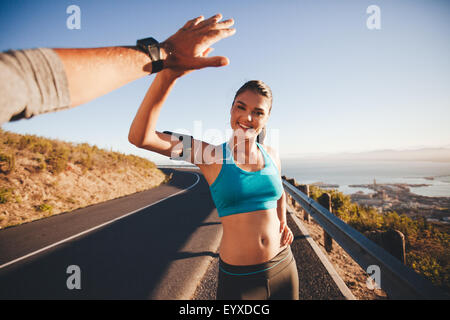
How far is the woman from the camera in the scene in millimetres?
1510

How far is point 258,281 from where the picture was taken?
4.95 ft

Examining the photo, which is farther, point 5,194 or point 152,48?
point 5,194

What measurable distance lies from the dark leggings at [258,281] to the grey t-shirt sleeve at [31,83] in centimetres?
156

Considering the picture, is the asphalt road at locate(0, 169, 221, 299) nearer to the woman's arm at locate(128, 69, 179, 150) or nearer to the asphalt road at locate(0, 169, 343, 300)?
the asphalt road at locate(0, 169, 343, 300)

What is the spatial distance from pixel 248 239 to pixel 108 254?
→ 12.8ft

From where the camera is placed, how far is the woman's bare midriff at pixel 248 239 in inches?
61.7

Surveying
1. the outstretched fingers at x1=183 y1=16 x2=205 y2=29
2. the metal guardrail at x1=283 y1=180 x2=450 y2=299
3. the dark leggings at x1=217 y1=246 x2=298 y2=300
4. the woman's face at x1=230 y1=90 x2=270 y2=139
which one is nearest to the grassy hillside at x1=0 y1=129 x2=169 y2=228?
the dark leggings at x1=217 y1=246 x2=298 y2=300

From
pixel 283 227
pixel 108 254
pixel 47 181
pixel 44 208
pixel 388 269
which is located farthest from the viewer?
pixel 47 181

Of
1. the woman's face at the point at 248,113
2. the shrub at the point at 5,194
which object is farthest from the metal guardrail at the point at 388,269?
the shrub at the point at 5,194

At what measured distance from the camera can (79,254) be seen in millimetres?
4105

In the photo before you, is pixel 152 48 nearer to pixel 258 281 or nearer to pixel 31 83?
pixel 31 83

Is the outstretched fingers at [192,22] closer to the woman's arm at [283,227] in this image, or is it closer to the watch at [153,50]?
the watch at [153,50]

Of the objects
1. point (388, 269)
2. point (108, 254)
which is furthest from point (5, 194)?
point (388, 269)
